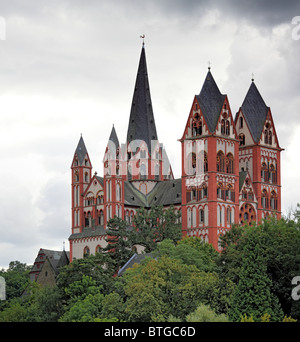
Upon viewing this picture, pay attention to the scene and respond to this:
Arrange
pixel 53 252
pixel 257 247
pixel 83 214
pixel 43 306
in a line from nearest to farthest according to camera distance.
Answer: pixel 257 247
pixel 43 306
pixel 83 214
pixel 53 252

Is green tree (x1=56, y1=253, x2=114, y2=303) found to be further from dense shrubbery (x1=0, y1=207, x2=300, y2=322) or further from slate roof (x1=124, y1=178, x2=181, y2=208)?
slate roof (x1=124, y1=178, x2=181, y2=208)

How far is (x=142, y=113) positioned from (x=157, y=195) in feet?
37.1

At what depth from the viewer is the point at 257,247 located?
81.4 metres

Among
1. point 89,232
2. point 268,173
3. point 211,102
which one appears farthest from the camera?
point 268,173

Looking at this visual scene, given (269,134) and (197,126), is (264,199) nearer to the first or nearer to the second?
(269,134)

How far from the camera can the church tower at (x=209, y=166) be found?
413ft

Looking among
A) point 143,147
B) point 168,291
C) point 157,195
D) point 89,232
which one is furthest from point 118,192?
point 168,291

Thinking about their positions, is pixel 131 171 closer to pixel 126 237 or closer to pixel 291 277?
pixel 126 237

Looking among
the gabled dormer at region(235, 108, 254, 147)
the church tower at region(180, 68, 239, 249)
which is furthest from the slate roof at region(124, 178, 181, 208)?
the gabled dormer at region(235, 108, 254, 147)

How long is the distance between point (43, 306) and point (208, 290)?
76.8 feet

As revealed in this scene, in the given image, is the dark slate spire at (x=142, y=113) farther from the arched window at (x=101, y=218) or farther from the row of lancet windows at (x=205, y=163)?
the arched window at (x=101, y=218)

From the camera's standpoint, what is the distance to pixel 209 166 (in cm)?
12606

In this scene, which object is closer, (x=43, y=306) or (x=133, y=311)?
(x=133, y=311)
